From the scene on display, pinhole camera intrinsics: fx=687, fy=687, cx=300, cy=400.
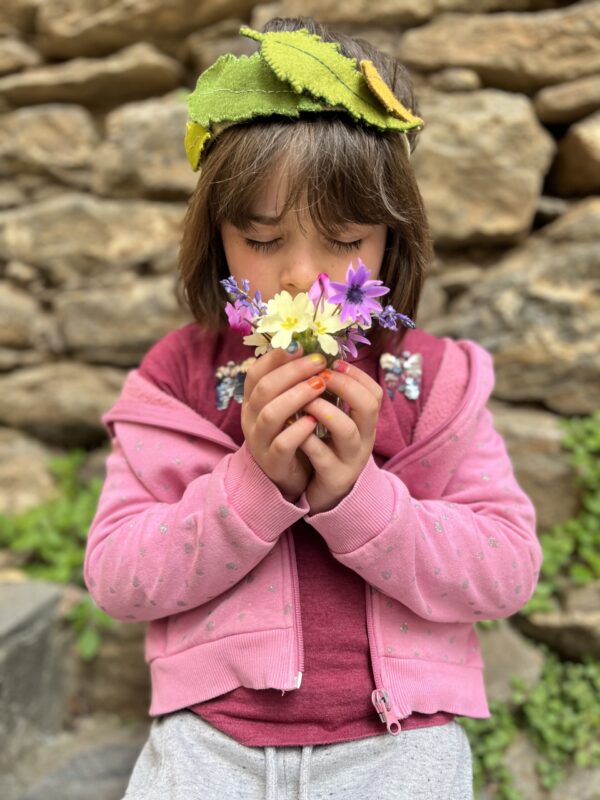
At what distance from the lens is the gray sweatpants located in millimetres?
1371

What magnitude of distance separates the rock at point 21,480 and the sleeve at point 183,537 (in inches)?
55.3

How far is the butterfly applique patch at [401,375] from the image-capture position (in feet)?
5.39

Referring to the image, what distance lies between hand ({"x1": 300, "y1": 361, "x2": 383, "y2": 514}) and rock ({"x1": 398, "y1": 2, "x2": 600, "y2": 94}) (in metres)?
1.49

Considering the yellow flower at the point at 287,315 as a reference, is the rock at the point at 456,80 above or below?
above

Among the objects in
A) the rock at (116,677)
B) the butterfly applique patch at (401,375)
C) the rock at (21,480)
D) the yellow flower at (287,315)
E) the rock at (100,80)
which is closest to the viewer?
the yellow flower at (287,315)

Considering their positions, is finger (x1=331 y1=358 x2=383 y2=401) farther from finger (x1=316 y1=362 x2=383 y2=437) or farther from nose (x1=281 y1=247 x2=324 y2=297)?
nose (x1=281 y1=247 x2=324 y2=297)

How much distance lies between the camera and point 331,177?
4.37ft

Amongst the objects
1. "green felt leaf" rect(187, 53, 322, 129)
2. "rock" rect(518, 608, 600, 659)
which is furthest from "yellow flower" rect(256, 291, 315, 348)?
"rock" rect(518, 608, 600, 659)

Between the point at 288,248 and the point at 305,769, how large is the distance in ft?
3.44

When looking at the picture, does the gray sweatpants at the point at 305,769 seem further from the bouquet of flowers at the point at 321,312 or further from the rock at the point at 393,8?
the rock at the point at 393,8

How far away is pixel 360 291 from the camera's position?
115 cm

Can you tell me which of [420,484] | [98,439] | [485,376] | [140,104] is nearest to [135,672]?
[98,439]

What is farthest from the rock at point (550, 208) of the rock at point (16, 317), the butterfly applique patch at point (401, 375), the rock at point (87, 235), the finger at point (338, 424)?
the rock at point (16, 317)

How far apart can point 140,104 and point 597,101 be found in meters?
1.67
